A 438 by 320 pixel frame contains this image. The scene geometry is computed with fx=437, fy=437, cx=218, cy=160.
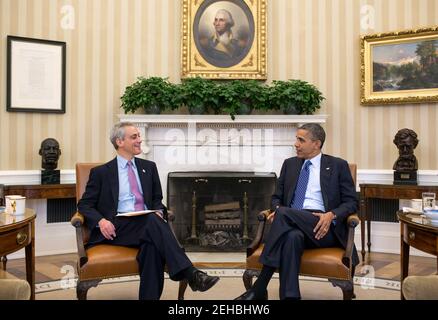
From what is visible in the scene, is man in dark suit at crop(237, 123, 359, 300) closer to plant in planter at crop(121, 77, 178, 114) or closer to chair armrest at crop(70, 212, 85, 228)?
chair armrest at crop(70, 212, 85, 228)

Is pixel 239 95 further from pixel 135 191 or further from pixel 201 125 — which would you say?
pixel 135 191

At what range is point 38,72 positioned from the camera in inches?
215

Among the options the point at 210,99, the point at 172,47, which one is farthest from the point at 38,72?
the point at 210,99

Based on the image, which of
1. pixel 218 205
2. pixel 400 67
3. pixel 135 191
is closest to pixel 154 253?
pixel 135 191

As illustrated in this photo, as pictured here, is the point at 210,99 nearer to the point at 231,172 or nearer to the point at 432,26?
the point at 231,172

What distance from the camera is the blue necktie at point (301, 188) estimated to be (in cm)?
356

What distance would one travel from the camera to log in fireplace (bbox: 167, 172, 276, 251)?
18.0 ft

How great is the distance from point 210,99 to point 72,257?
2573 millimetres

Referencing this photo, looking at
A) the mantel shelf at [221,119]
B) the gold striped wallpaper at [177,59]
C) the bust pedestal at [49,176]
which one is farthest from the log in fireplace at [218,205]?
the bust pedestal at [49,176]

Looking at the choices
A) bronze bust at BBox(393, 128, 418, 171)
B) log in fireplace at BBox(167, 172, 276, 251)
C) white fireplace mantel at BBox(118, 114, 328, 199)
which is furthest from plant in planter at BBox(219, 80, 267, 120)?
bronze bust at BBox(393, 128, 418, 171)

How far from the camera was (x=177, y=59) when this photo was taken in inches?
233

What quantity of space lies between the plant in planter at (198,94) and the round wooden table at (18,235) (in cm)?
279

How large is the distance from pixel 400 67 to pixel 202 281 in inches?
160

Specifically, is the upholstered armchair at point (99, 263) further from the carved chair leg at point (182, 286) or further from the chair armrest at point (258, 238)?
the chair armrest at point (258, 238)
